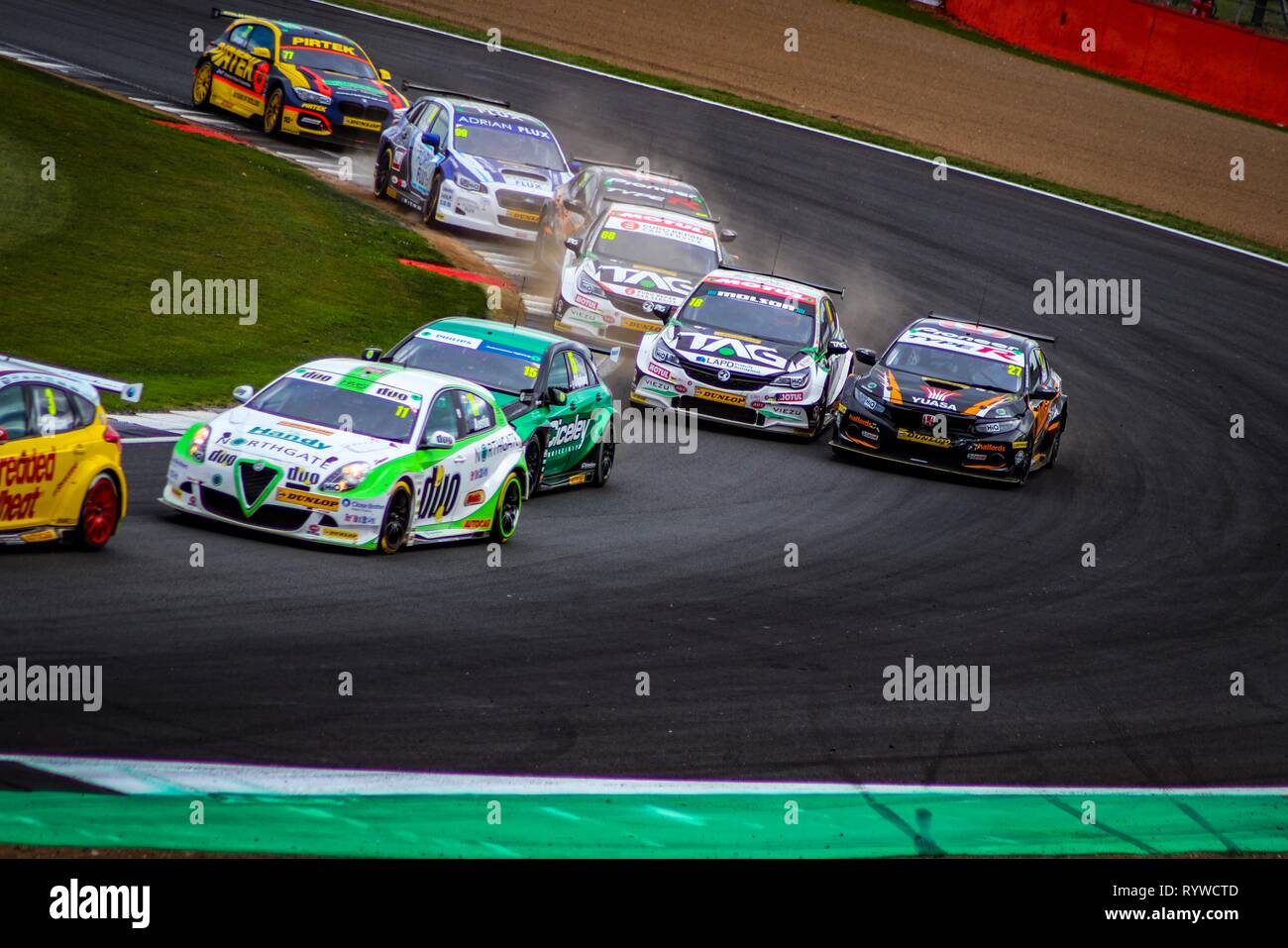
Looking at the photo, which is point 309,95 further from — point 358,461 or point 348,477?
point 348,477

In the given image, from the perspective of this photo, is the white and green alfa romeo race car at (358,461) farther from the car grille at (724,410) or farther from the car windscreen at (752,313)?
the car windscreen at (752,313)

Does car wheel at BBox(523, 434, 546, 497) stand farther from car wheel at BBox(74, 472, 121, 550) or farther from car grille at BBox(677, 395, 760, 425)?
car wheel at BBox(74, 472, 121, 550)

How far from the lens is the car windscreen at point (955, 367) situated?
Answer: 20.2 meters

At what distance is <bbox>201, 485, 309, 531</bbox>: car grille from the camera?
41.3ft

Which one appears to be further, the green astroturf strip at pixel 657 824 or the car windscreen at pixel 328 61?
the car windscreen at pixel 328 61

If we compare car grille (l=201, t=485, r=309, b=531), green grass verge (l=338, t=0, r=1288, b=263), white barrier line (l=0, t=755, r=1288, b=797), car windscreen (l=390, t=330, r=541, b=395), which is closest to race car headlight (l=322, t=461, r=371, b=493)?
car grille (l=201, t=485, r=309, b=531)

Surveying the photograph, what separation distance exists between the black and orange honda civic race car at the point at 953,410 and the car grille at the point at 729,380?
99 centimetres

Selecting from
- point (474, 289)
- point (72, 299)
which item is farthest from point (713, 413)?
point (72, 299)

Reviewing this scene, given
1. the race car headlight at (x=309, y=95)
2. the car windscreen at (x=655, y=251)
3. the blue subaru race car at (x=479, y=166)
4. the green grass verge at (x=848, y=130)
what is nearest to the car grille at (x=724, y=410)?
the car windscreen at (x=655, y=251)

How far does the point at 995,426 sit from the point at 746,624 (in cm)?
788

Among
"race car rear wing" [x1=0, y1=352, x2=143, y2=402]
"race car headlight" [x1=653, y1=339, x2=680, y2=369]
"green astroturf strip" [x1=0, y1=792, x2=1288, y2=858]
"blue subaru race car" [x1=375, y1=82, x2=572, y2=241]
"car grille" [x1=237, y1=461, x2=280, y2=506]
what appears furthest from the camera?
"blue subaru race car" [x1=375, y1=82, x2=572, y2=241]

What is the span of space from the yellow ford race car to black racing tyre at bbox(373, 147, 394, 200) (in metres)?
17.0

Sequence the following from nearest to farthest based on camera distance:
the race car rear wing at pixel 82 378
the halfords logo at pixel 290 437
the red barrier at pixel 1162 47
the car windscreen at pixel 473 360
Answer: the race car rear wing at pixel 82 378 < the halfords logo at pixel 290 437 < the car windscreen at pixel 473 360 < the red barrier at pixel 1162 47
